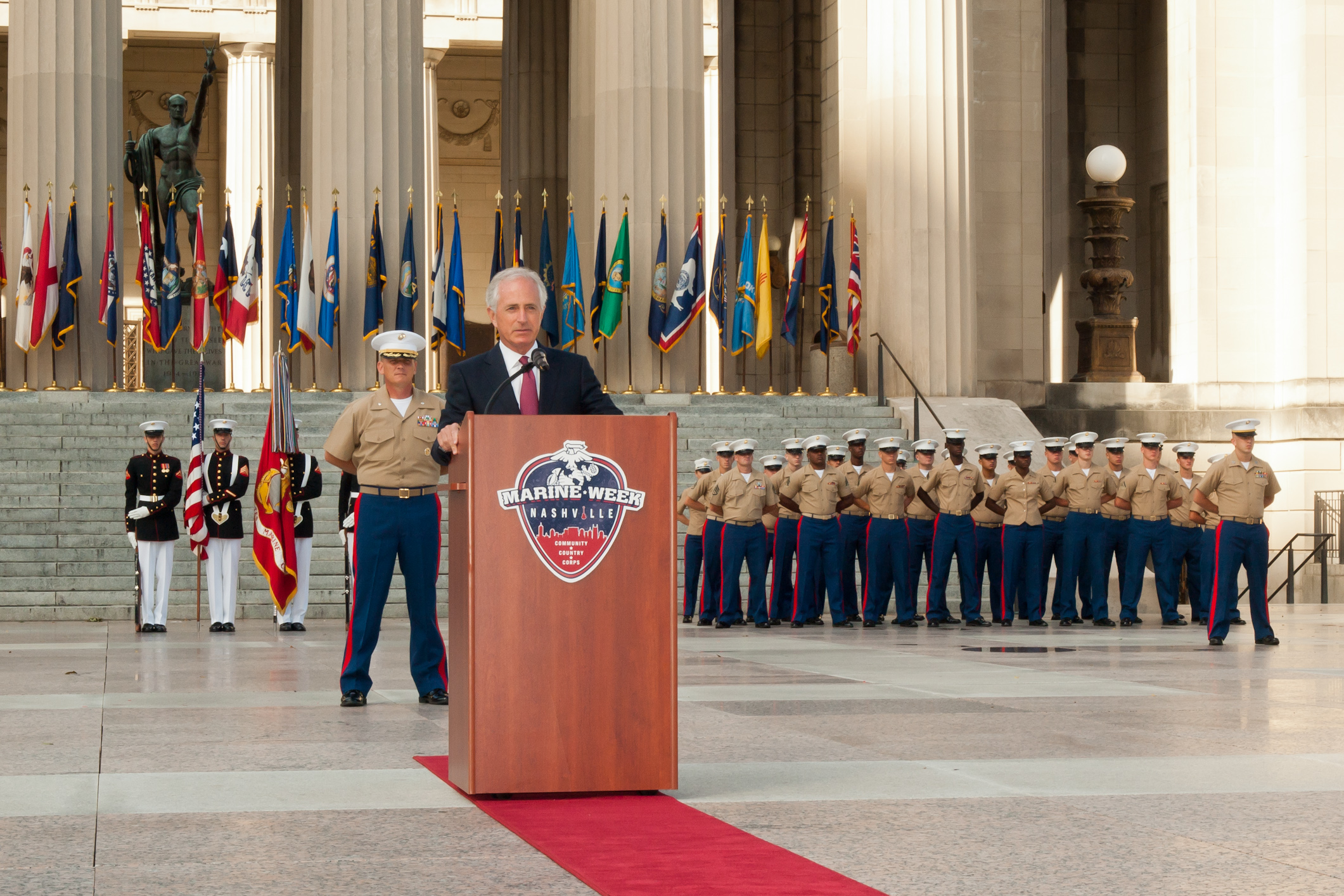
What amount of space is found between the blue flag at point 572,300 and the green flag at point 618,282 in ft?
1.11

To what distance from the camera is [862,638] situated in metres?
15.0

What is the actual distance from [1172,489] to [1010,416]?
715cm

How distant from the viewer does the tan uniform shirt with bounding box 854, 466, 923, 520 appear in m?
17.6

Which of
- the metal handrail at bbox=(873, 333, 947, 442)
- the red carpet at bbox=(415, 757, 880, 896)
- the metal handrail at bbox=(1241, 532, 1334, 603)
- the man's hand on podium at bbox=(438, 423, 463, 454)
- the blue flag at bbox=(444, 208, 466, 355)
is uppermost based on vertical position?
the blue flag at bbox=(444, 208, 466, 355)

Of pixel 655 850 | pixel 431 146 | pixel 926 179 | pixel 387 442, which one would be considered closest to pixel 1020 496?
pixel 926 179

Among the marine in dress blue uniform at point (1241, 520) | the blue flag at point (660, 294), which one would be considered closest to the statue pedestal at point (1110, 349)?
the blue flag at point (660, 294)

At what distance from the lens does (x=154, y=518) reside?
15.9 metres

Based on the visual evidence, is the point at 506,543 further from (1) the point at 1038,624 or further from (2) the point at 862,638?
(1) the point at 1038,624

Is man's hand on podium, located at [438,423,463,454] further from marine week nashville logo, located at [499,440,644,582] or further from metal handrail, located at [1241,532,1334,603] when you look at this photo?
metal handrail, located at [1241,532,1334,603]

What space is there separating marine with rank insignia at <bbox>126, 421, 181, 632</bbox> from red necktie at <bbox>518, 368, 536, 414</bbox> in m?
10.1

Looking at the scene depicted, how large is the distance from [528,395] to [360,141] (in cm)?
1920

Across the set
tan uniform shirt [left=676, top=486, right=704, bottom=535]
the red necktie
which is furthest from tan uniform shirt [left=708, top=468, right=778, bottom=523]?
the red necktie

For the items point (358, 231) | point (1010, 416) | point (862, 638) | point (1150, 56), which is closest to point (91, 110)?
point (358, 231)

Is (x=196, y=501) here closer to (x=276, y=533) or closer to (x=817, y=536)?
(x=276, y=533)
